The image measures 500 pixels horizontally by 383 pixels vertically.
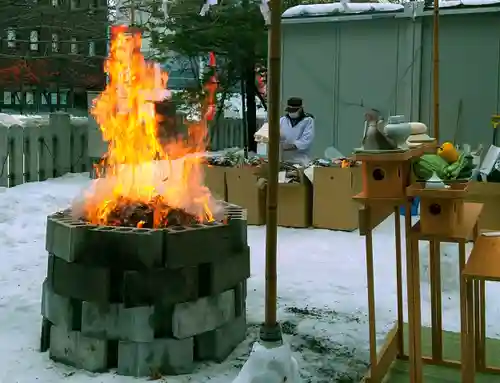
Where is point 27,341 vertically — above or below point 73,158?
below

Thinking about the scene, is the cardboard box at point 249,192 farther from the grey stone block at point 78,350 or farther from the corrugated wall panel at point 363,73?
the grey stone block at point 78,350

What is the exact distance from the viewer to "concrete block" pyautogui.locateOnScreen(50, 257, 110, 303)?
359 cm

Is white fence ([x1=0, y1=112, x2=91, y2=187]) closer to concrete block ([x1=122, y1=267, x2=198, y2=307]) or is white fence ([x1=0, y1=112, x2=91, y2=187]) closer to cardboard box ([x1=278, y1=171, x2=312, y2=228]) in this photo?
cardboard box ([x1=278, y1=171, x2=312, y2=228])

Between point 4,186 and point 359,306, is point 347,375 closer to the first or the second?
point 359,306

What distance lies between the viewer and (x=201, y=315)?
147 inches

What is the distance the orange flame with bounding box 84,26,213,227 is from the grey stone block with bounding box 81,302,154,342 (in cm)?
62

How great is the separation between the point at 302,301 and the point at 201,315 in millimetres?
1602

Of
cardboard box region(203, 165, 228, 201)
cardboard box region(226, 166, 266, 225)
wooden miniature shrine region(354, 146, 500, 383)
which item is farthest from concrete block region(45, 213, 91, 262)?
cardboard box region(203, 165, 228, 201)

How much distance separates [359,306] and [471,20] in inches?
204

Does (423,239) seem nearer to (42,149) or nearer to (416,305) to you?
(416,305)

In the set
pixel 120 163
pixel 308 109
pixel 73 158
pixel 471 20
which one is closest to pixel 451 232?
pixel 120 163

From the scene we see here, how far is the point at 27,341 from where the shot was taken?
4.24 meters

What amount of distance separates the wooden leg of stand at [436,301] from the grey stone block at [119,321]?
1.67 meters

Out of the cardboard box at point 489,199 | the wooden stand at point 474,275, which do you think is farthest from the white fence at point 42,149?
the wooden stand at point 474,275
